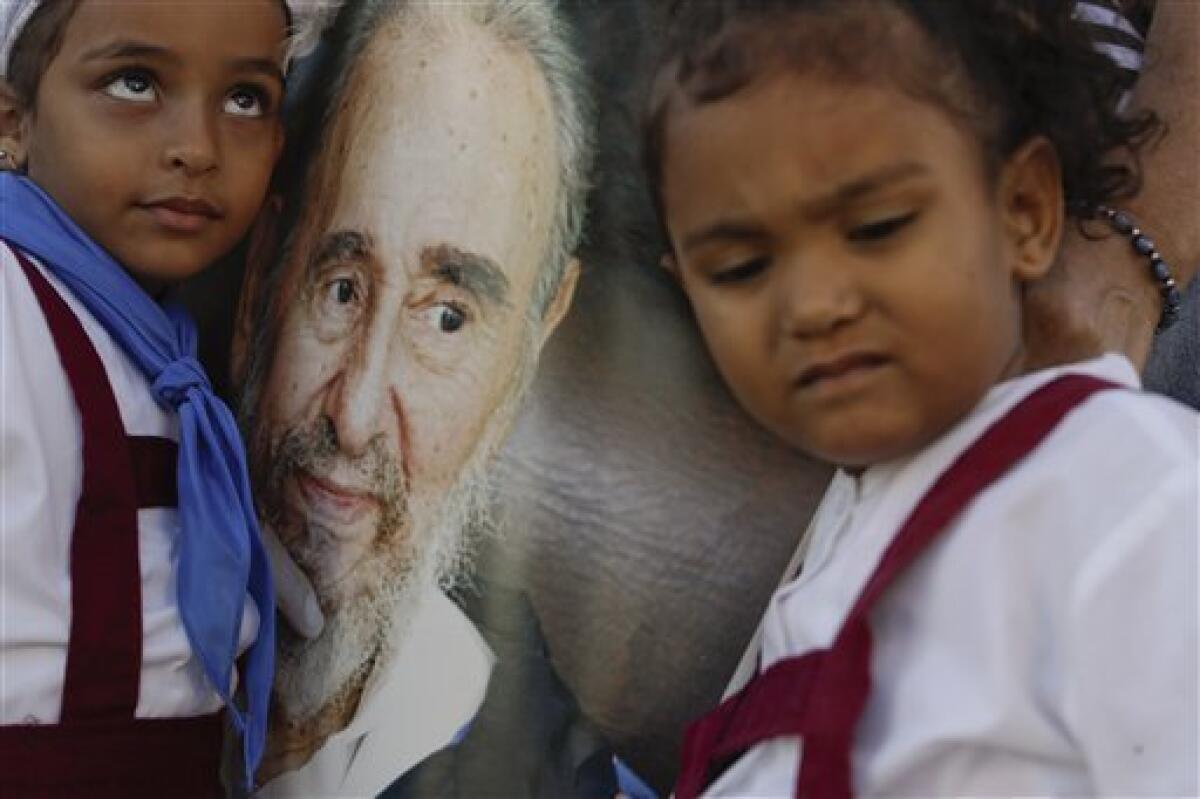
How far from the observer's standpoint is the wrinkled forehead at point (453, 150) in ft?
4.78

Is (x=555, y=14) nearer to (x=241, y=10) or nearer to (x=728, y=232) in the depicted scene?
(x=241, y=10)

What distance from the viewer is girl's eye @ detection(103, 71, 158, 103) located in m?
1.54

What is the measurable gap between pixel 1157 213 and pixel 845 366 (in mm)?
341

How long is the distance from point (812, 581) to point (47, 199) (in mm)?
815

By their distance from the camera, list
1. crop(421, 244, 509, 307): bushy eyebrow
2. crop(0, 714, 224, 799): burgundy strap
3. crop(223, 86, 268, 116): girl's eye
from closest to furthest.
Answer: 1. crop(0, 714, 224, 799): burgundy strap
2. crop(421, 244, 509, 307): bushy eyebrow
3. crop(223, 86, 268, 116): girl's eye

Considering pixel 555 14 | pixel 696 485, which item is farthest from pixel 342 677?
pixel 555 14

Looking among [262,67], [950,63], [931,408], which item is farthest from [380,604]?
[950,63]

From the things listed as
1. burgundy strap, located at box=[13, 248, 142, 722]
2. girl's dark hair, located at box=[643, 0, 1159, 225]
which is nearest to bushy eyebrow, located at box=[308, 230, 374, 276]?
burgundy strap, located at box=[13, 248, 142, 722]

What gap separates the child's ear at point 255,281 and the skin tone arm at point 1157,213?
31.1 inches

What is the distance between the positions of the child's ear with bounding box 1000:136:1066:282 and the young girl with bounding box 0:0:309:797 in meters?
0.74

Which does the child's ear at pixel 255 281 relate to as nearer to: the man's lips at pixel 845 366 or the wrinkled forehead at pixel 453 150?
the wrinkled forehead at pixel 453 150

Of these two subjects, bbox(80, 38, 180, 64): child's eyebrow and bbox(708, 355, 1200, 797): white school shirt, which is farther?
bbox(80, 38, 180, 64): child's eyebrow

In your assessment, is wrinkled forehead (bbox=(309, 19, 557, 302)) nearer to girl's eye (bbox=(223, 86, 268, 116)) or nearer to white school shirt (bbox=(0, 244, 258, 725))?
girl's eye (bbox=(223, 86, 268, 116))

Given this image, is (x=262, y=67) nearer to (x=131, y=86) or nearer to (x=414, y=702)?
(x=131, y=86)
